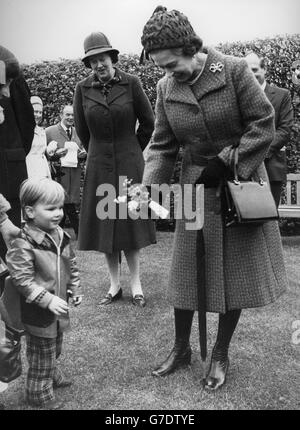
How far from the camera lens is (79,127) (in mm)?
4527

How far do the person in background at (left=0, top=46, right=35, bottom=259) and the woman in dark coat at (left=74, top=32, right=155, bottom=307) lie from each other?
1.07 meters

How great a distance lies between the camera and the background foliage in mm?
7387

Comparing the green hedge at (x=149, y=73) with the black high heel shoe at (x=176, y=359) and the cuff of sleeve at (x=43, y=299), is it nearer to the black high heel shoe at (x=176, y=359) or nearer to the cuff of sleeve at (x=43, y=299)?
the black high heel shoe at (x=176, y=359)

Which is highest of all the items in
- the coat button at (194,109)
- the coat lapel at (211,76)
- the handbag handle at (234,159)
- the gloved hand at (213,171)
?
the coat lapel at (211,76)

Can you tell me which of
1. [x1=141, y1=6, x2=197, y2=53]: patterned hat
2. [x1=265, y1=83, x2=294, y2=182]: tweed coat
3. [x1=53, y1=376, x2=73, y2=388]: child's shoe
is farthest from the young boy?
[x1=265, y1=83, x2=294, y2=182]: tweed coat

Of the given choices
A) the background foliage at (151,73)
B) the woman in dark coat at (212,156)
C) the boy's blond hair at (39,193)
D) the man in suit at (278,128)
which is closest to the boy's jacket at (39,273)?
the boy's blond hair at (39,193)

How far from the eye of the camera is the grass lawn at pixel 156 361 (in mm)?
2969

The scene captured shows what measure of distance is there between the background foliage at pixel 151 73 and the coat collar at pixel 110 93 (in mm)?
3454

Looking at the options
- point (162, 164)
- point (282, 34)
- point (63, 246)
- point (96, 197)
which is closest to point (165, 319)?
point (96, 197)

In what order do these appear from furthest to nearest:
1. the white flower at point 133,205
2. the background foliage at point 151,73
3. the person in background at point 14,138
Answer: the background foliage at point 151,73 < the white flower at point 133,205 < the person in background at point 14,138

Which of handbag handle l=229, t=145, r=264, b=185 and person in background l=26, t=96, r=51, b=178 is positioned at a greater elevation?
handbag handle l=229, t=145, r=264, b=185

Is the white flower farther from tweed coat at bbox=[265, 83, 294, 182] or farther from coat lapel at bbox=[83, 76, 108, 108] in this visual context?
tweed coat at bbox=[265, 83, 294, 182]

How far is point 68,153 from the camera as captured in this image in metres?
6.48
